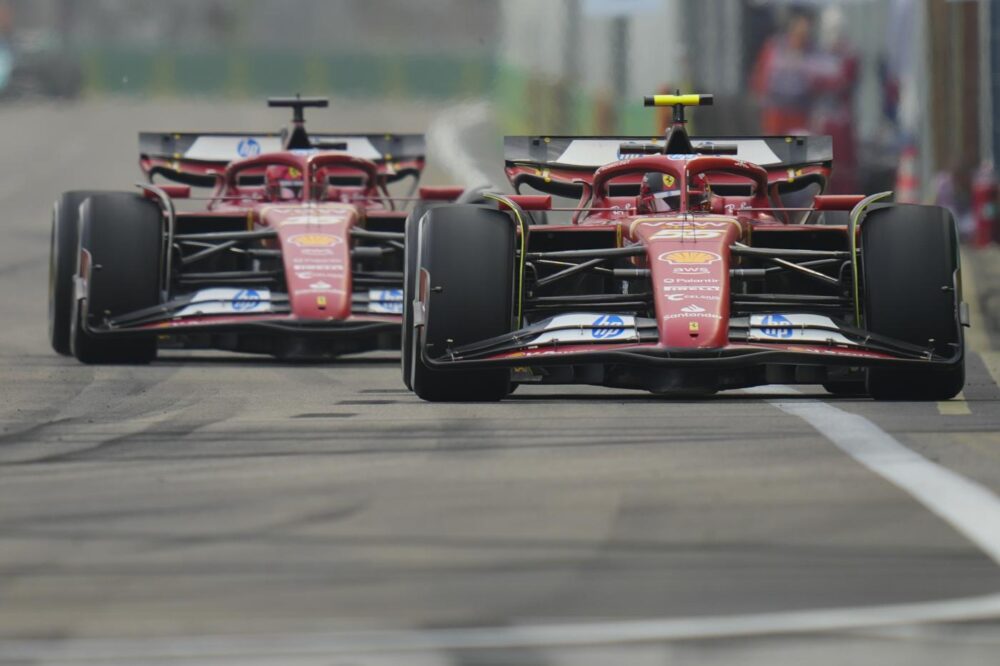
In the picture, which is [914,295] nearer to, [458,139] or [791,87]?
[791,87]

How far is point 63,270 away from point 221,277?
1.12m

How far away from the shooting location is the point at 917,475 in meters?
7.76

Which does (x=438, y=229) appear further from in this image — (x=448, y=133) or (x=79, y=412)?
(x=448, y=133)

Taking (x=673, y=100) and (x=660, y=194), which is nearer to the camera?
(x=660, y=194)

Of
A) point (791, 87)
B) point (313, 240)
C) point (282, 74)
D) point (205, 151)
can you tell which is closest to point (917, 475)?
point (313, 240)

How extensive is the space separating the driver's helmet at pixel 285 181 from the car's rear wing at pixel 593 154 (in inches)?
92.0

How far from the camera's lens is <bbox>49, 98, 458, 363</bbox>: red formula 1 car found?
14.0 metres

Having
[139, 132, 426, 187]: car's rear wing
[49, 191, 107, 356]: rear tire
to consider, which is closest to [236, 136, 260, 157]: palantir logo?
[139, 132, 426, 187]: car's rear wing

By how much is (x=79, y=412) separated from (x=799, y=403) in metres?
3.11

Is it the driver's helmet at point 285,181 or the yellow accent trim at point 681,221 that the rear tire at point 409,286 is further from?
the driver's helmet at point 285,181

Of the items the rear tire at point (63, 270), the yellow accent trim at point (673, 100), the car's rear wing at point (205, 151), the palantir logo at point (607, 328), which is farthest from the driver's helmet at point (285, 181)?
the palantir logo at point (607, 328)

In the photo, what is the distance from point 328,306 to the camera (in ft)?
46.1

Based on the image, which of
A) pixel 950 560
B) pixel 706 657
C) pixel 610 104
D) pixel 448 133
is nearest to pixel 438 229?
pixel 950 560

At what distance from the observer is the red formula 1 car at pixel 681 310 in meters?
10.8
